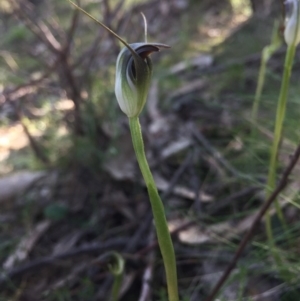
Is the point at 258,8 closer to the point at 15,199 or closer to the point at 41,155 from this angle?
the point at 41,155

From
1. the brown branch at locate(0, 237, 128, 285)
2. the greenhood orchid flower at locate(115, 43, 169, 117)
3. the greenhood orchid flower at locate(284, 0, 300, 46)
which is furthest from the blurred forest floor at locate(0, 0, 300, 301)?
the greenhood orchid flower at locate(115, 43, 169, 117)

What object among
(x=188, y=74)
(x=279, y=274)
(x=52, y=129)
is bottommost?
(x=279, y=274)

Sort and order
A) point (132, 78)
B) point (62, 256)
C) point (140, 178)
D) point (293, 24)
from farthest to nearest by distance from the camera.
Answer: point (140, 178), point (62, 256), point (293, 24), point (132, 78)

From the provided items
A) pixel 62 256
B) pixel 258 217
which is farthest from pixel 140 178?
pixel 258 217

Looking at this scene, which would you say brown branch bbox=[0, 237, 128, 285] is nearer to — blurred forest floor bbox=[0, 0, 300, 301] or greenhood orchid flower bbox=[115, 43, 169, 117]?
blurred forest floor bbox=[0, 0, 300, 301]

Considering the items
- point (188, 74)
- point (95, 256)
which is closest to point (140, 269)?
point (95, 256)

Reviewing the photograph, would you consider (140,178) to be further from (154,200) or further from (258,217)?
(154,200)
